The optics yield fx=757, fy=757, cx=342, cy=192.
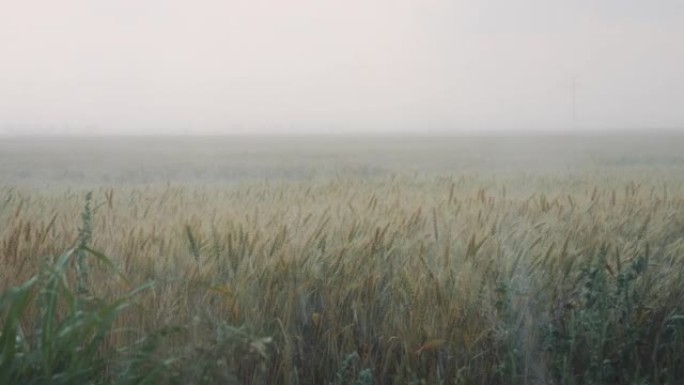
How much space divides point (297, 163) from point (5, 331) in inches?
67.7

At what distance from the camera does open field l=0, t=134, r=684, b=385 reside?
5.30 ft

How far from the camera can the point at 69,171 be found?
2426mm

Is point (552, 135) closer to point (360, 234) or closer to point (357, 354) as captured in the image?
point (360, 234)

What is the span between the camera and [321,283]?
1851 mm

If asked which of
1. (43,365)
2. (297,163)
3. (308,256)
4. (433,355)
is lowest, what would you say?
(433,355)

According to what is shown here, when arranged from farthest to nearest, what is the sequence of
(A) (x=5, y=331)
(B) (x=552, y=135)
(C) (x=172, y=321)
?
(B) (x=552, y=135) → (C) (x=172, y=321) → (A) (x=5, y=331)

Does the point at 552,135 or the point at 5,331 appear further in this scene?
the point at 552,135

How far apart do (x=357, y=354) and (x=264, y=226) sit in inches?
17.8

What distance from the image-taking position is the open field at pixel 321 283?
161cm

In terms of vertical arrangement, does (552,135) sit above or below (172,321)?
above

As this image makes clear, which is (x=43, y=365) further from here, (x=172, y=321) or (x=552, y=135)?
(x=552, y=135)

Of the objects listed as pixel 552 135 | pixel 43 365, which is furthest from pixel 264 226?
pixel 552 135

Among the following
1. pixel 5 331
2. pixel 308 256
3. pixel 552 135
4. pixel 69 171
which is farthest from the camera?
pixel 552 135

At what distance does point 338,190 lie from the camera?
2.47m
